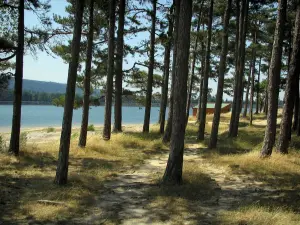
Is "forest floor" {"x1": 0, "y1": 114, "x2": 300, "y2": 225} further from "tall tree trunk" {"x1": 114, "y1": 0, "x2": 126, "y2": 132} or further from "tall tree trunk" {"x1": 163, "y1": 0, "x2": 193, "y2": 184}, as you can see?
"tall tree trunk" {"x1": 114, "y1": 0, "x2": 126, "y2": 132}

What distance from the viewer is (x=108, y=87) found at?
17641 millimetres

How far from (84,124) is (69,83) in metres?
6.72

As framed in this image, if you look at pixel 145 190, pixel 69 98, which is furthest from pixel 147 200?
pixel 69 98

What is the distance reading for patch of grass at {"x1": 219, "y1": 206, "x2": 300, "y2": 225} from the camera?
575 cm

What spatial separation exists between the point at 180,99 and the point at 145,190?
8.58ft

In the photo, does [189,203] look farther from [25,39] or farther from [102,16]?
[102,16]

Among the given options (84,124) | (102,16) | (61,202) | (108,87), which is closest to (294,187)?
(61,202)

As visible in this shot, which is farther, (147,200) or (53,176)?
(53,176)

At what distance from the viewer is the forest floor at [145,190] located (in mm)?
6340

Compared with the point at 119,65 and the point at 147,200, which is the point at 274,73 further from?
the point at 119,65

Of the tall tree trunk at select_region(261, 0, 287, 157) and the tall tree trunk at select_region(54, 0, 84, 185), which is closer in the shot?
the tall tree trunk at select_region(54, 0, 84, 185)

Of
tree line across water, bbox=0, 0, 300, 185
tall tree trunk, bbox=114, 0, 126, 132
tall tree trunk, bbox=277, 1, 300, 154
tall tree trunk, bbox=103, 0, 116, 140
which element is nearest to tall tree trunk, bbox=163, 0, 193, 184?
tree line across water, bbox=0, 0, 300, 185

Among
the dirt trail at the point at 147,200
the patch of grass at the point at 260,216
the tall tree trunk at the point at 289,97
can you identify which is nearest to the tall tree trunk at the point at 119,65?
the dirt trail at the point at 147,200

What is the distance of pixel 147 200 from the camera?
7.58 meters
